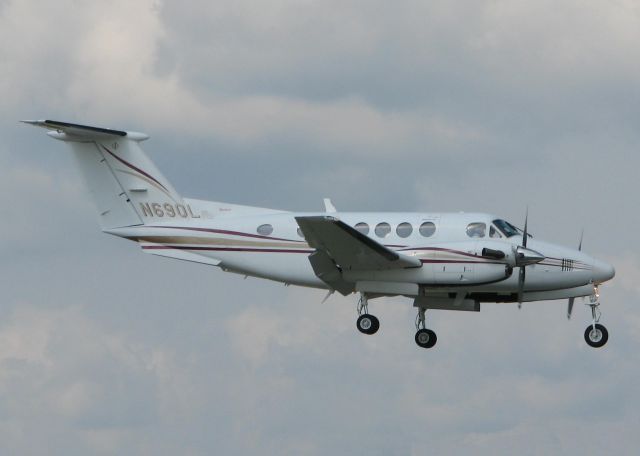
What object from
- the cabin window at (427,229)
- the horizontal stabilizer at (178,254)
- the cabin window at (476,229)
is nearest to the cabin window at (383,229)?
the cabin window at (427,229)

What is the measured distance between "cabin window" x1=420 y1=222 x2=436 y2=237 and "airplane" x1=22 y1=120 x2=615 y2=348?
27mm

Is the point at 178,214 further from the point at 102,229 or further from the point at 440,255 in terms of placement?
the point at 440,255

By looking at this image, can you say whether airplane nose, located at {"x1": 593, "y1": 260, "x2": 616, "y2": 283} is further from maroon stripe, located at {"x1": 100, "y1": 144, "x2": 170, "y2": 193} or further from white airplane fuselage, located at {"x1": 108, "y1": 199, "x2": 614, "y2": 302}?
maroon stripe, located at {"x1": 100, "y1": 144, "x2": 170, "y2": 193}

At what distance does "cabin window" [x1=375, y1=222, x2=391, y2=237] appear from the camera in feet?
113

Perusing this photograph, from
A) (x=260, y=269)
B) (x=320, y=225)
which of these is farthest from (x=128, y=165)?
(x=320, y=225)

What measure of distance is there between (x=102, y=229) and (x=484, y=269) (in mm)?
11048

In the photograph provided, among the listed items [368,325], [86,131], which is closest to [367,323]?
[368,325]

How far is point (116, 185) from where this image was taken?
120 ft

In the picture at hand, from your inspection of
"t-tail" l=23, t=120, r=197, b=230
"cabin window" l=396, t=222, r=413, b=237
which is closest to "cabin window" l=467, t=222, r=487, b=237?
"cabin window" l=396, t=222, r=413, b=237

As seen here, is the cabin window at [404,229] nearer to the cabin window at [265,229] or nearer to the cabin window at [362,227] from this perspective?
the cabin window at [362,227]

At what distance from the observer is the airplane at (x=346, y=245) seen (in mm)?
33438

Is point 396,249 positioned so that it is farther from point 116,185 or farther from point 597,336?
point 116,185

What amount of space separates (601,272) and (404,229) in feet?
17.6

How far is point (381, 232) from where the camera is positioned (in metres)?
34.5
